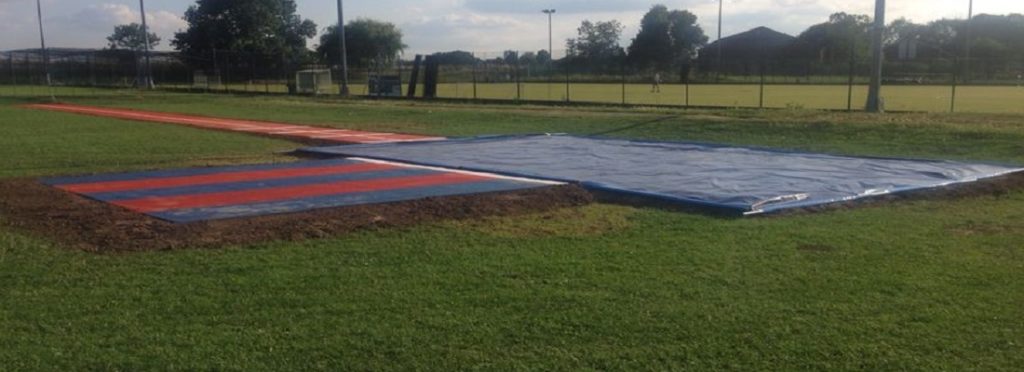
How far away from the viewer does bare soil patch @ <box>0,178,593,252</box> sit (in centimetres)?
697

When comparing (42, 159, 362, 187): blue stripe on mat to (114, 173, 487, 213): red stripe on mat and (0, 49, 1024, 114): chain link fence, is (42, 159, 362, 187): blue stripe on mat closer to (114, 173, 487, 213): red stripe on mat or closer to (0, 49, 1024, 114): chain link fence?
(114, 173, 487, 213): red stripe on mat

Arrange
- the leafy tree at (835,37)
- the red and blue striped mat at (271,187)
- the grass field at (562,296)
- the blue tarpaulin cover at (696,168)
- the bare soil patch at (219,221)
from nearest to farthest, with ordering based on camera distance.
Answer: the grass field at (562,296), the bare soil patch at (219,221), the red and blue striped mat at (271,187), the blue tarpaulin cover at (696,168), the leafy tree at (835,37)

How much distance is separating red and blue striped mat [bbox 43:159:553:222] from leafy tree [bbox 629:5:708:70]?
79.8 m

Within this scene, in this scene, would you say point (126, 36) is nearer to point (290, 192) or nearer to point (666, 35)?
point (666, 35)

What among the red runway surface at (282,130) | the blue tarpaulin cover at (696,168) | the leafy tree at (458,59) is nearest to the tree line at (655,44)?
the leafy tree at (458,59)

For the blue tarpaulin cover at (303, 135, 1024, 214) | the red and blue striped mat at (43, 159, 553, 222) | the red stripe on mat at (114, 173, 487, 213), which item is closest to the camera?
the red and blue striped mat at (43, 159, 553, 222)

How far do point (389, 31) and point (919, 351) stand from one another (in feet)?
316

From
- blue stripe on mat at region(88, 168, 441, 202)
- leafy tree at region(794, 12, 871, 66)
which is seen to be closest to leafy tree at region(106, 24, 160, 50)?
leafy tree at region(794, 12, 871, 66)

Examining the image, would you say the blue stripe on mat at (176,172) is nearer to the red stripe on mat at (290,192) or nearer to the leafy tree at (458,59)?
the red stripe on mat at (290,192)

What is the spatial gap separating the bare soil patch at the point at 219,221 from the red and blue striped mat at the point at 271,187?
297mm

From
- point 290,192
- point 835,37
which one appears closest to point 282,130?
point 290,192

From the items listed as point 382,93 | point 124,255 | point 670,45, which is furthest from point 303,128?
point 670,45

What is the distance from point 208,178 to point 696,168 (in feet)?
19.1

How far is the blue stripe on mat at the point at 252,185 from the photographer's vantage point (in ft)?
30.7
